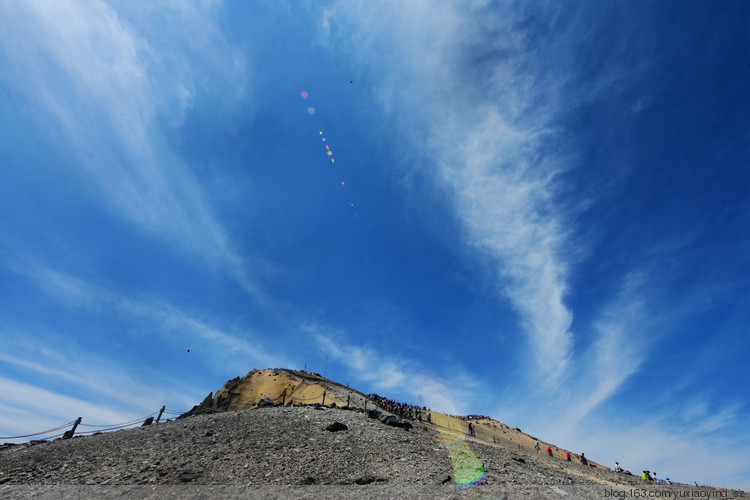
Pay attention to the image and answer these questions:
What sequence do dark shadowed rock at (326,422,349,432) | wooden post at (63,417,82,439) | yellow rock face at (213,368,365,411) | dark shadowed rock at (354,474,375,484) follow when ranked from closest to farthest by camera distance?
dark shadowed rock at (354,474,375,484)
dark shadowed rock at (326,422,349,432)
wooden post at (63,417,82,439)
yellow rock face at (213,368,365,411)

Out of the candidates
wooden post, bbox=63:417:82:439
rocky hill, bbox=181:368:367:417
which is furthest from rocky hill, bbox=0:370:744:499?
rocky hill, bbox=181:368:367:417

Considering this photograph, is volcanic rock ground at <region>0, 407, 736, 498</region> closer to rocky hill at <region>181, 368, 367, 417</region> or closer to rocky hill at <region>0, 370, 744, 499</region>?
rocky hill at <region>0, 370, 744, 499</region>

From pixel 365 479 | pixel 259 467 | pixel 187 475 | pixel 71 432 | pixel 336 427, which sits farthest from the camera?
pixel 71 432

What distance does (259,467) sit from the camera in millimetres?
16812

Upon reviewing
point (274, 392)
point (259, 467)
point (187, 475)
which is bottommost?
point (187, 475)

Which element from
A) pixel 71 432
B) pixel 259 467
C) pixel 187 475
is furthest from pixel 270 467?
pixel 71 432

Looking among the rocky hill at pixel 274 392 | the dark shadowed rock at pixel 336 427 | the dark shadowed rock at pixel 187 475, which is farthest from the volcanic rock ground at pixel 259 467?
the rocky hill at pixel 274 392

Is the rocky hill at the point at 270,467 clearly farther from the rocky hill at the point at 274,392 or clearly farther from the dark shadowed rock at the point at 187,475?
the rocky hill at the point at 274,392

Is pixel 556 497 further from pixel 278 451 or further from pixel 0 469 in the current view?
pixel 0 469

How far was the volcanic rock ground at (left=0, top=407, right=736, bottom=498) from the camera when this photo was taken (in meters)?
14.3

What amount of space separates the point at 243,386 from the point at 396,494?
155ft

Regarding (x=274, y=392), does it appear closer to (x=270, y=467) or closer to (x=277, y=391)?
(x=277, y=391)

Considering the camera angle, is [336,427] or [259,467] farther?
[336,427]

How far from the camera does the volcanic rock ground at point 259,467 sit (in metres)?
14.3
